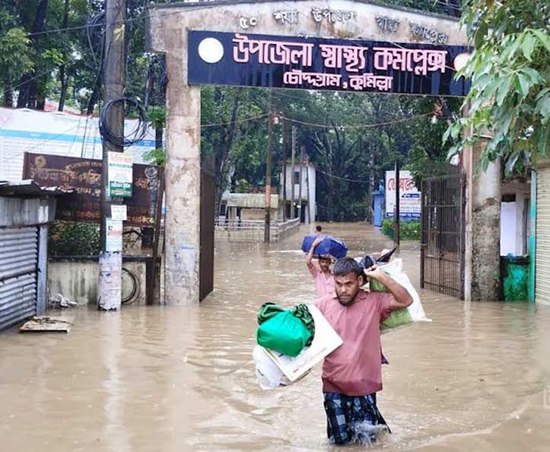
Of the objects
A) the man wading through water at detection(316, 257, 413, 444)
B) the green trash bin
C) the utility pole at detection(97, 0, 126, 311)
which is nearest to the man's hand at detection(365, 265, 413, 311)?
the man wading through water at detection(316, 257, 413, 444)

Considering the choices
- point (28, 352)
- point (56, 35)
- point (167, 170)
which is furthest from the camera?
point (56, 35)

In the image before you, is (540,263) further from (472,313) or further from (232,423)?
(232,423)

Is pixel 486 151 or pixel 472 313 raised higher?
pixel 486 151

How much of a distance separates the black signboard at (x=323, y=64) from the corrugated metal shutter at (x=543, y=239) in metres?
2.26

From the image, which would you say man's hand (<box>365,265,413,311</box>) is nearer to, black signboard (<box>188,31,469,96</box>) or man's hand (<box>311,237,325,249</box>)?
man's hand (<box>311,237,325,249</box>)

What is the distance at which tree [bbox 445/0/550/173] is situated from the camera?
3.73 metres

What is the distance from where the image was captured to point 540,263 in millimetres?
13117

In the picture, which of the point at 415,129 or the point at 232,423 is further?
the point at 415,129

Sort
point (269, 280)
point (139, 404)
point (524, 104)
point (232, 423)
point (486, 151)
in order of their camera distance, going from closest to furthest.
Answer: point (524, 104), point (486, 151), point (232, 423), point (139, 404), point (269, 280)

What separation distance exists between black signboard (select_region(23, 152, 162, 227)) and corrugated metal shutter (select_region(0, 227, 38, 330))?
4.36 feet

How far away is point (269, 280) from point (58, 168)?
6680 mm

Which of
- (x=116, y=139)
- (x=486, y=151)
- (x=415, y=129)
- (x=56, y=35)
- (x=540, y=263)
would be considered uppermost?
(x=56, y=35)

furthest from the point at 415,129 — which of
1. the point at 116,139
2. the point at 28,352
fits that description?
the point at 28,352

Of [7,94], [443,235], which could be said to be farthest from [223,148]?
[443,235]
